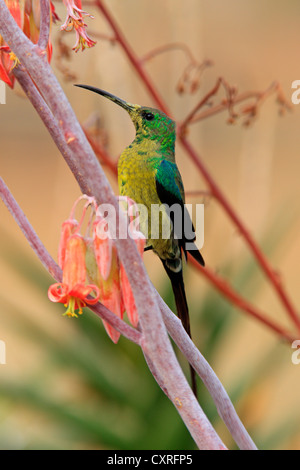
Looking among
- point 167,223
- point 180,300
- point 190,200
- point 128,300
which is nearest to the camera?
point 128,300

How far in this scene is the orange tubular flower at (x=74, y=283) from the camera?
21.9 inches

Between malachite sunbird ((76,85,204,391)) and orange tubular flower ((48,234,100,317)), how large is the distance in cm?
61

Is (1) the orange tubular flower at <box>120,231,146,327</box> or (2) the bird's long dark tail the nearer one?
(1) the orange tubular flower at <box>120,231,146,327</box>

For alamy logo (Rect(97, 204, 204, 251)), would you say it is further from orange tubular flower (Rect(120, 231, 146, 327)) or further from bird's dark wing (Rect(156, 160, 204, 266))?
orange tubular flower (Rect(120, 231, 146, 327))

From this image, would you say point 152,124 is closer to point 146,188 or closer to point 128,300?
point 146,188

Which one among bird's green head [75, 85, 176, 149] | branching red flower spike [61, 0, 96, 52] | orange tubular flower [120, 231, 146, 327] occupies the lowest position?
orange tubular flower [120, 231, 146, 327]

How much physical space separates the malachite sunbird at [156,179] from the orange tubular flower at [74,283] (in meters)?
0.61

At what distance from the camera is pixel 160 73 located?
2980 mm

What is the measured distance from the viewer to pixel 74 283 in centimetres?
56

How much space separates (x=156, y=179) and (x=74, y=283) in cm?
72

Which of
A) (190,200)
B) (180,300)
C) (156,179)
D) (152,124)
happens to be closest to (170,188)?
(156,179)

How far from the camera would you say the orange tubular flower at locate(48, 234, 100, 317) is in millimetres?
556

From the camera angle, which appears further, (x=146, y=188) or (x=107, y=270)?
(x=146, y=188)

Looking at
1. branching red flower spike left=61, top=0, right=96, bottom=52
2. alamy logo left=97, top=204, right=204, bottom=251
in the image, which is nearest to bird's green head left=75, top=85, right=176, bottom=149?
alamy logo left=97, top=204, right=204, bottom=251
